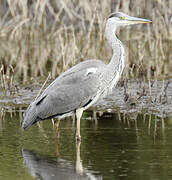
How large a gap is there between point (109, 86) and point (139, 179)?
2.41 metres

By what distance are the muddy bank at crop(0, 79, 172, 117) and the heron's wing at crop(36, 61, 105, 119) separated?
143cm

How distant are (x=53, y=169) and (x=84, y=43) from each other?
8531mm

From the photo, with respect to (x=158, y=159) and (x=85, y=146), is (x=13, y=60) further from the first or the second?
(x=158, y=159)

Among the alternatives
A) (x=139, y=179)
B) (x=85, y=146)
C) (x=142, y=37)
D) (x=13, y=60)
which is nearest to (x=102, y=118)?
(x=85, y=146)

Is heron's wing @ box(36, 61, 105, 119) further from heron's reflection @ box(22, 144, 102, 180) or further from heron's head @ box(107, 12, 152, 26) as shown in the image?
heron's reflection @ box(22, 144, 102, 180)

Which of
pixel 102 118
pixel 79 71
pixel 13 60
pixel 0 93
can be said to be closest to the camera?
pixel 79 71

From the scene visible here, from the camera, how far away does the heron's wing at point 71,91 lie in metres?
7.00

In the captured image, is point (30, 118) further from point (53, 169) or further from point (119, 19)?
point (119, 19)

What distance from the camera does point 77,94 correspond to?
23.2ft

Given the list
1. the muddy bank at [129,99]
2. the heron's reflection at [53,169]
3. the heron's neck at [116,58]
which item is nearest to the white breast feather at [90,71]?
the heron's neck at [116,58]

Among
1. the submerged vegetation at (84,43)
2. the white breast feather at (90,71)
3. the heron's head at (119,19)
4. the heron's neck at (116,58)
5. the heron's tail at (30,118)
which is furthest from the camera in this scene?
the submerged vegetation at (84,43)

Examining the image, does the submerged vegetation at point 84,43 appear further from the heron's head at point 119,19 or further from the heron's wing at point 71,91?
the heron's wing at point 71,91

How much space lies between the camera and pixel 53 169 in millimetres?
5320

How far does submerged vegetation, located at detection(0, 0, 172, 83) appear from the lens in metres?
11.4
